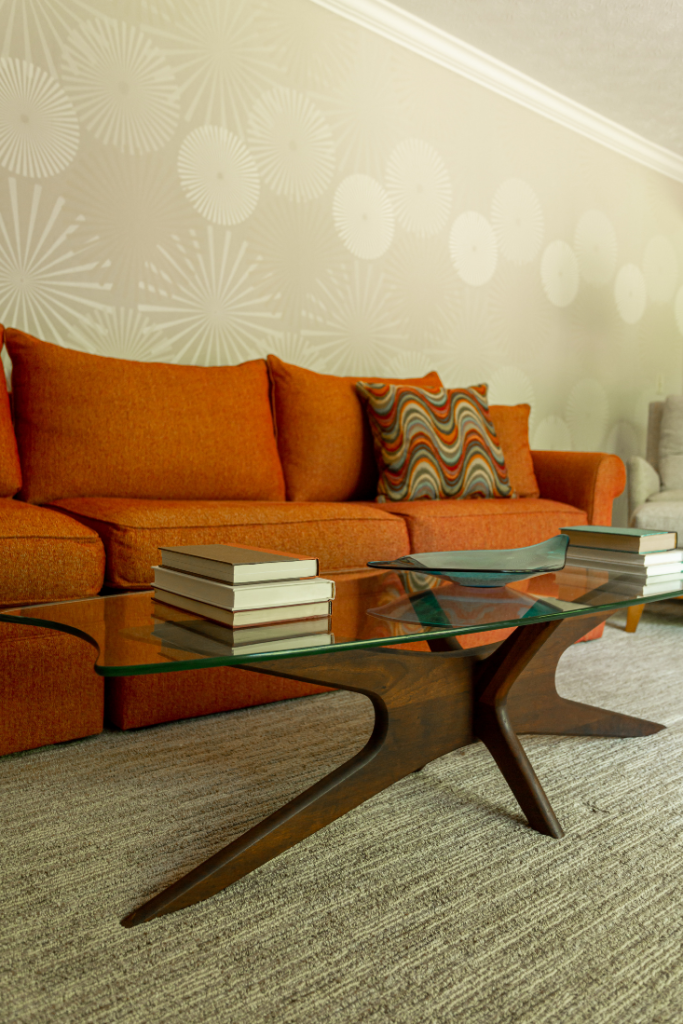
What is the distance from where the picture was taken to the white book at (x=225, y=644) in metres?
0.89

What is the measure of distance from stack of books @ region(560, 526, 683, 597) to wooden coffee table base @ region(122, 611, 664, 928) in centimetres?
28

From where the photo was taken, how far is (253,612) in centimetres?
103

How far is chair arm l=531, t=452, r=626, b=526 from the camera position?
2.87m

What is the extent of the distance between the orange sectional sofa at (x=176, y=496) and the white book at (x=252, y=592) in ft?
1.92

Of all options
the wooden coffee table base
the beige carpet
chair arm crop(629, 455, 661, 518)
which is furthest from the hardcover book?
chair arm crop(629, 455, 661, 518)

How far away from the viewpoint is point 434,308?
3.71 meters

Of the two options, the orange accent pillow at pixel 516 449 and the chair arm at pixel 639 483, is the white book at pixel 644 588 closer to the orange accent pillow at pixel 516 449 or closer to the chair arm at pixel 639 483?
the orange accent pillow at pixel 516 449

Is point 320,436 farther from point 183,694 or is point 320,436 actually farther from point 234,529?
point 183,694

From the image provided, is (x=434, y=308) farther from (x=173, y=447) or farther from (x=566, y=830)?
(x=566, y=830)

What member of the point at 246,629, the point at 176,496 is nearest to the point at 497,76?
the point at 176,496

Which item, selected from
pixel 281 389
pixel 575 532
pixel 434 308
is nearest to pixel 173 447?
pixel 281 389

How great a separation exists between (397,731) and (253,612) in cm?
37

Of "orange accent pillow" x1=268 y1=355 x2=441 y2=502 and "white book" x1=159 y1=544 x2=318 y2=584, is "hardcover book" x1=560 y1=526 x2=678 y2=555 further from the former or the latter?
"orange accent pillow" x1=268 y1=355 x2=441 y2=502

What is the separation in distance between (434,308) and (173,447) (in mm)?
1843
